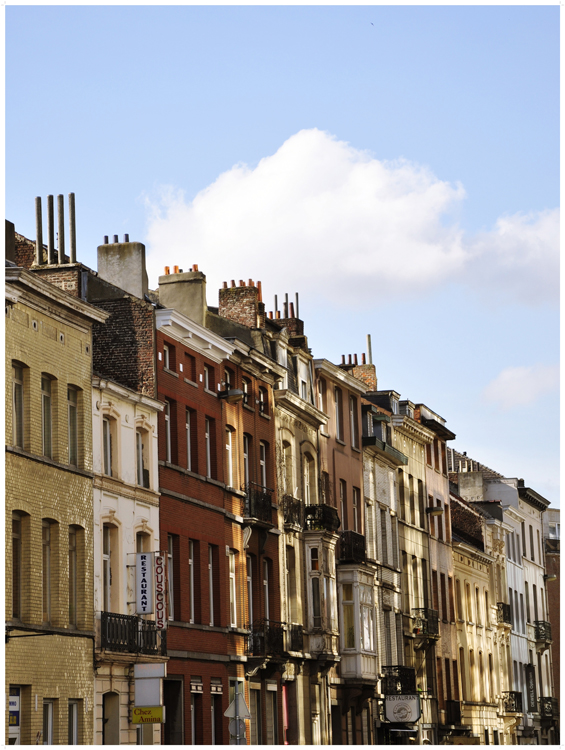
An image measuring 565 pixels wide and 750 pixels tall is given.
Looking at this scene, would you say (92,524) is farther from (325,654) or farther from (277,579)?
(325,654)

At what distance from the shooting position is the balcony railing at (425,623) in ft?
202

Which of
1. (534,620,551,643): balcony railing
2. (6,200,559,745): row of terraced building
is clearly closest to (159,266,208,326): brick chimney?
(6,200,559,745): row of terraced building

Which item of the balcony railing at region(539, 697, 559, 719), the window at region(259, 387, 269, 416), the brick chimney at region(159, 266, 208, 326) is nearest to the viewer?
the brick chimney at region(159, 266, 208, 326)

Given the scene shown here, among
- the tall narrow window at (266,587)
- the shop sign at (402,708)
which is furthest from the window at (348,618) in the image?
the tall narrow window at (266,587)

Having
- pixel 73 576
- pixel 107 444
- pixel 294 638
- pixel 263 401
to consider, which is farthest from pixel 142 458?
pixel 294 638

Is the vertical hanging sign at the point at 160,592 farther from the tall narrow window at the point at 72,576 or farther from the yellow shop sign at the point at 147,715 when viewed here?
the tall narrow window at the point at 72,576

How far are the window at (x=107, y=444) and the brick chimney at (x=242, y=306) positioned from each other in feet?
44.6

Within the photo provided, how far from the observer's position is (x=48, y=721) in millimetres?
31062

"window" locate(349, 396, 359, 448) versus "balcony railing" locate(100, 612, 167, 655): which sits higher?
"window" locate(349, 396, 359, 448)

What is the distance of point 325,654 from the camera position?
48312mm

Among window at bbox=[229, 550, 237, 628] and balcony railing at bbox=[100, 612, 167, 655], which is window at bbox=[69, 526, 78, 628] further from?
window at bbox=[229, 550, 237, 628]

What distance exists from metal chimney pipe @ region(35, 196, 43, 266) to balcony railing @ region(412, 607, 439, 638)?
28.9 meters

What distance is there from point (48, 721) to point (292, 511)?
18.5m

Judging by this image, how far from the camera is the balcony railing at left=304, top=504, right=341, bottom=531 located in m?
49.9
